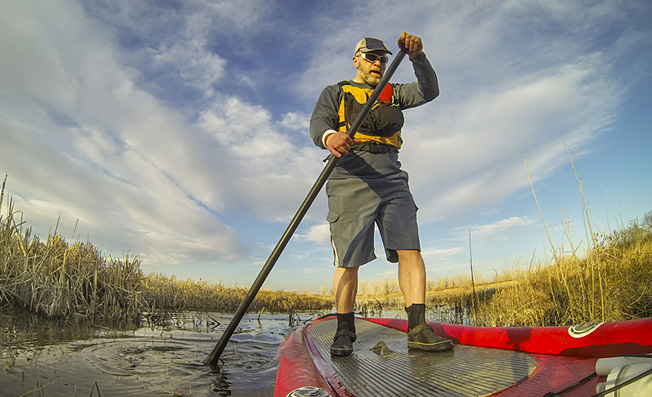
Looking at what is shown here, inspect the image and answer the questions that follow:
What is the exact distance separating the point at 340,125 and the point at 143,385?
263 centimetres

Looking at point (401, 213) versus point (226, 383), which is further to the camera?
point (401, 213)

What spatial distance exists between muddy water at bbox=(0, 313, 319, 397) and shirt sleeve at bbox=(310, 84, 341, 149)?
6.89 feet

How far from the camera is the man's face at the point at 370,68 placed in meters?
3.47

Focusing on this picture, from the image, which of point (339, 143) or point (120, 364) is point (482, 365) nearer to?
point (339, 143)

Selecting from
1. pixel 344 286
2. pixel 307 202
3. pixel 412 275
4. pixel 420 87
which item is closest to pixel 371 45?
pixel 420 87

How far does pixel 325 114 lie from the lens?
3.32 m

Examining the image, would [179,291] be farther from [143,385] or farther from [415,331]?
[415,331]

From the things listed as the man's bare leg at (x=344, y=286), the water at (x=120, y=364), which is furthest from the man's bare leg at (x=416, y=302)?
the water at (x=120, y=364)

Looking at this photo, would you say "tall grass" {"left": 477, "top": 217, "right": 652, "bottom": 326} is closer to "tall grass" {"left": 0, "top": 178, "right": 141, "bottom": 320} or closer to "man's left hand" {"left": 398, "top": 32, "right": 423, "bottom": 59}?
"man's left hand" {"left": 398, "top": 32, "right": 423, "bottom": 59}

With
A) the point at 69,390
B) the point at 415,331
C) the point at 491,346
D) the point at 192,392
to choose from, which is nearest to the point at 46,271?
the point at 69,390

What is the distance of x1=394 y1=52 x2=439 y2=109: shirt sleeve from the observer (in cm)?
324

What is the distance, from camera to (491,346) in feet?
9.15

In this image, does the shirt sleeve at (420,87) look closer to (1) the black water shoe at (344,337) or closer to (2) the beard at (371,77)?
(2) the beard at (371,77)

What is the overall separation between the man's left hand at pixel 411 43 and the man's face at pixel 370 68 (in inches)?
14.2
